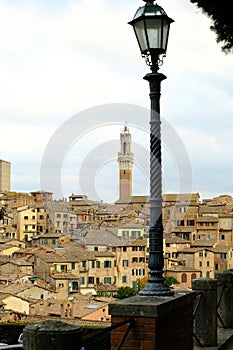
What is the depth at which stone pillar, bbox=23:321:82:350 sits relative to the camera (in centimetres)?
294

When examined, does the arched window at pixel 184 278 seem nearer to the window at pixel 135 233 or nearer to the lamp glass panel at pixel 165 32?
the window at pixel 135 233

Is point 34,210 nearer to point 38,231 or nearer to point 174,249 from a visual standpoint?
point 38,231

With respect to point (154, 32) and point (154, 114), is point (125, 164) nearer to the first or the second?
point (154, 114)

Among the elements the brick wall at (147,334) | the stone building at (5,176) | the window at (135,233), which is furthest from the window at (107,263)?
the stone building at (5,176)

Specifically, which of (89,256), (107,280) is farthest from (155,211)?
(107,280)

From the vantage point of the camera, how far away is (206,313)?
20.6ft

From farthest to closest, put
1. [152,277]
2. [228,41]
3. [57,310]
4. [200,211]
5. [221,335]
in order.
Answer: [200,211], [57,310], [221,335], [228,41], [152,277]

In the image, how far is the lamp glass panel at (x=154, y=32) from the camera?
5059 millimetres

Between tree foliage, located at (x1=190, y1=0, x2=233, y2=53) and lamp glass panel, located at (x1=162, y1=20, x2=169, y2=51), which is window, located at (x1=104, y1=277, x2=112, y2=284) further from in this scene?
lamp glass panel, located at (x1=162, y1=20, x2=169, y2=51)

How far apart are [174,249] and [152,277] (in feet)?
202

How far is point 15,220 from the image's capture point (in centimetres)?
8275

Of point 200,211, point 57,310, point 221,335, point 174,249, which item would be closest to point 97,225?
Result: point 174,249

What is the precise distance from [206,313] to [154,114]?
94.1 inches

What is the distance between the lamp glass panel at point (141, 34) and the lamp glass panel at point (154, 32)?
0.04 meters
